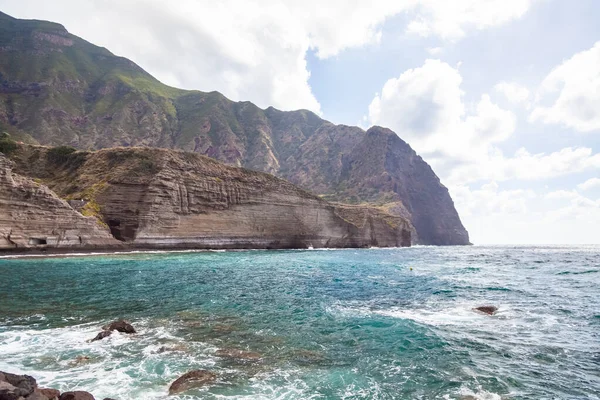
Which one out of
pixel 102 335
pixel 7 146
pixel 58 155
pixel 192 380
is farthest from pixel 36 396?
pixel 7 146

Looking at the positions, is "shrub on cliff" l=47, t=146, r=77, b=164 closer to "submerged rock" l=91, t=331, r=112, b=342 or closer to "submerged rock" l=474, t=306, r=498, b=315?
"submerged rock" l=91, t=331, r=112, b=342

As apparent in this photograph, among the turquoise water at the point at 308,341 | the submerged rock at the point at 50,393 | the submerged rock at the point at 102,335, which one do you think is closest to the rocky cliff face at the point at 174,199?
the turquoise water at the point at 308,341

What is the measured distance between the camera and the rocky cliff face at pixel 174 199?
6481 centimetres

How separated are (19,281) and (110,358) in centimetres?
2246

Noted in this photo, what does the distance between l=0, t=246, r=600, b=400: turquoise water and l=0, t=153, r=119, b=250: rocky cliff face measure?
27.4m

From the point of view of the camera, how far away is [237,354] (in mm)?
12102

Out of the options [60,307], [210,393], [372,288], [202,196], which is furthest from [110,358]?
[202,196]

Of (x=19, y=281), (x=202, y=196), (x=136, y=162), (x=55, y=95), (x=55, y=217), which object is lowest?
(x=19, y=281)

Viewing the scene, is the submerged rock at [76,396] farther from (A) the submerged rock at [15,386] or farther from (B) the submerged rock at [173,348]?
(B) the submerged rock at [173,348]

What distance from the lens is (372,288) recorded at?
28.3 metres

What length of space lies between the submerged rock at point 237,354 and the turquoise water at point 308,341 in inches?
14.4

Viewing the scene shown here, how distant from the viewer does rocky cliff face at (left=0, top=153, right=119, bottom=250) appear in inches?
1832

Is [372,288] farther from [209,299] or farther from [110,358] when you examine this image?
[110,358]

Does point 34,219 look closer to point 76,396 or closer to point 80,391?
point 80,391
